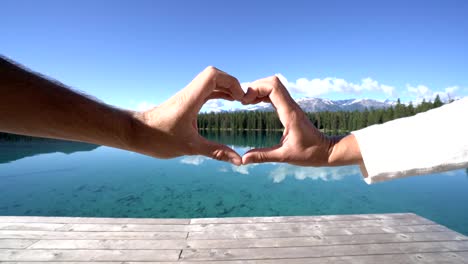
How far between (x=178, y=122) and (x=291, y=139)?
628 millimetres

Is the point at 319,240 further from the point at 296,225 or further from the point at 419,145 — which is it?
the point at 419,145

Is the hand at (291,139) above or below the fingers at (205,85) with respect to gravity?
below

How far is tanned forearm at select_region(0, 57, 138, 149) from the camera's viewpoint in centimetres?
90

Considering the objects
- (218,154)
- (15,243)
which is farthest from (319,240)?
(15,243)

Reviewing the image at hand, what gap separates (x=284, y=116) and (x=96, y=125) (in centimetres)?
93

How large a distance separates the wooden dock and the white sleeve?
5.15 ft

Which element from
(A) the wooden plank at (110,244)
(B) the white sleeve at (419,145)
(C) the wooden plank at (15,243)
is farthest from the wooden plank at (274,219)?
(B) the white sleeve at (419,145)

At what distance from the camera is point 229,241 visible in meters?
2.77

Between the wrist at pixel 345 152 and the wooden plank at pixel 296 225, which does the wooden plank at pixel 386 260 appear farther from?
the wrist at pixel 345 152

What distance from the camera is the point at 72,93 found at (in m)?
1.07

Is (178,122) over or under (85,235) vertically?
over

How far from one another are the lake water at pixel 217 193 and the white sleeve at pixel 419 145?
6.90 metres

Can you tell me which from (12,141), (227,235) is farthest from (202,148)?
(12,141)

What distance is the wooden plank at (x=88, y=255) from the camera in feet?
7.75
